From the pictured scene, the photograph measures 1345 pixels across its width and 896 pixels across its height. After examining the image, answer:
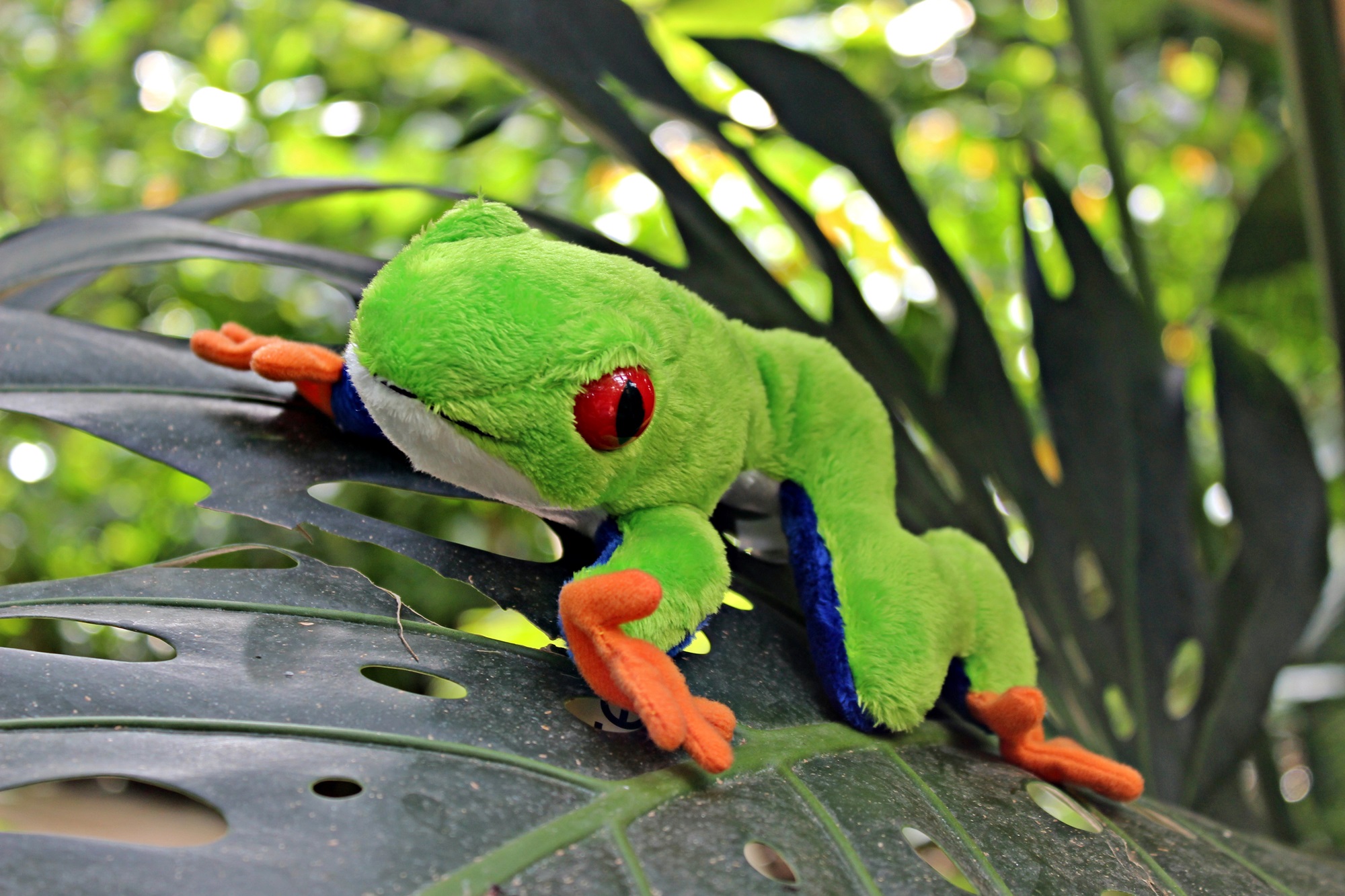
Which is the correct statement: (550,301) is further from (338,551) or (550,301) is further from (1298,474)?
(338,551)

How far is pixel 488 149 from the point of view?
1651 mm

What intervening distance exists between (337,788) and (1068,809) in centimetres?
39

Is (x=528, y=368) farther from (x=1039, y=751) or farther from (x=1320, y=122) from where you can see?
(x=1320, y=122)

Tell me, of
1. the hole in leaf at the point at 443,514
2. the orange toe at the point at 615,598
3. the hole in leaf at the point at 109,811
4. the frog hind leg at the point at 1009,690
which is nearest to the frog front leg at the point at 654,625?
the orange toe at the point at 615,598

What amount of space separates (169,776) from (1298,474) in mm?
889

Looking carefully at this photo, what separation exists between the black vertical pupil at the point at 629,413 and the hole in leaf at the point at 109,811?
0.65 metres

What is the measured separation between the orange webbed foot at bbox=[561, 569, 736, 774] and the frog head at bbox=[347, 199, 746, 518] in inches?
2.2

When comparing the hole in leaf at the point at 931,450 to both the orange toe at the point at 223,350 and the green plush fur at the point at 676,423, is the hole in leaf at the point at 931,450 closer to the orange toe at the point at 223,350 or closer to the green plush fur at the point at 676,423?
the green plush fur at the point at 676,423

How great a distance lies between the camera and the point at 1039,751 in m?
0.49

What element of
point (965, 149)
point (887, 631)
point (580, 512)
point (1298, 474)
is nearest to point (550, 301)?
point (580, 512)

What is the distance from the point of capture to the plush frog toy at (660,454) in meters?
0.35

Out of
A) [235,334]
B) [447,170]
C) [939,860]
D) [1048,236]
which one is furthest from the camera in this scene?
[1048,236]

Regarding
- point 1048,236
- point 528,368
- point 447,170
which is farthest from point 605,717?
point 1048,236

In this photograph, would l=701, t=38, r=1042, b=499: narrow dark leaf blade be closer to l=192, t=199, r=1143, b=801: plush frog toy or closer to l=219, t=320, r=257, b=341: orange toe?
l=192, t=199, r=1143, b=801: plush frog toy
